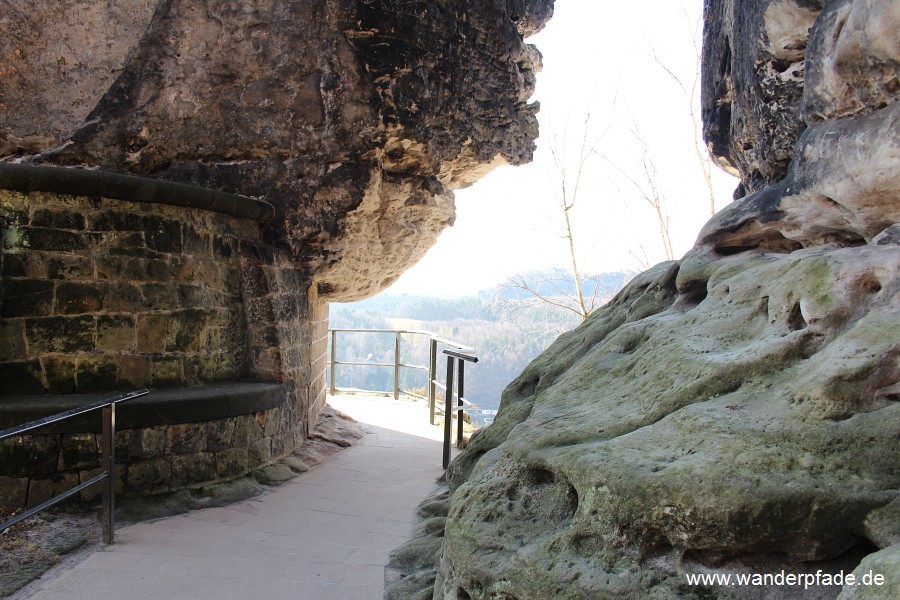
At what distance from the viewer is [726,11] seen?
384 cm

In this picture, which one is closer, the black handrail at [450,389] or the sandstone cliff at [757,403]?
the sandstone cliff at [757,403]

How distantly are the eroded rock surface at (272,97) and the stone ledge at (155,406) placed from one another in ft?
5.22

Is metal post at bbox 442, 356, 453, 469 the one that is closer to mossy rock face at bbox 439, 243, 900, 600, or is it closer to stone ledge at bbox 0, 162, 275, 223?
stone ledge at bbox 0, 162, 275, 223

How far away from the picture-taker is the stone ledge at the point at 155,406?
156 inches

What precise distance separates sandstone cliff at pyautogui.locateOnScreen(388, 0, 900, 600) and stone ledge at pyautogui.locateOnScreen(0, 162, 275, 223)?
3.11 meters

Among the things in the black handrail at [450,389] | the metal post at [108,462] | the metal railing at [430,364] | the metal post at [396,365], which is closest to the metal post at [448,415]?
the black handrail at [450,389]

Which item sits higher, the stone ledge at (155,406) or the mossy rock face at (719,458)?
the mossy rock face at (719,458)

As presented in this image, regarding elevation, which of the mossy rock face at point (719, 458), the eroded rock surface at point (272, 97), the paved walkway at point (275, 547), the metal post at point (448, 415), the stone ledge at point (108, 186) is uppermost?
the eroded rock surface at point (272, 97)

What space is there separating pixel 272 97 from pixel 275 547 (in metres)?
3.85

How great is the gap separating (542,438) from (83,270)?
354 cm

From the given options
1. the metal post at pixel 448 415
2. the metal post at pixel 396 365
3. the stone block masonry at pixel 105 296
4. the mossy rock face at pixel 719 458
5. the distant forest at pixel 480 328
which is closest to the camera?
the mossy rock face at pixel 719 458

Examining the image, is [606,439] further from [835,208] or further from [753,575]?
[835,208]

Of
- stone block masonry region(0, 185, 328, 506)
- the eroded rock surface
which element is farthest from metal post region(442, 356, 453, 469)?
the eroded rock surface

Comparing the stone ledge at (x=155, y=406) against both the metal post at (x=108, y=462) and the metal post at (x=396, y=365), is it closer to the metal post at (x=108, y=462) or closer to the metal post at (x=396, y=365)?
the metal post at (x=108, y=462)
